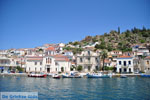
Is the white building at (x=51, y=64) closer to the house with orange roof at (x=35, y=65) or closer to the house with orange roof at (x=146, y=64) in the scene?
the house with orange roof at (x=35, y=65)

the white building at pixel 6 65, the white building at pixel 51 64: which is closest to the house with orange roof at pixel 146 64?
the white building at pixel 51 64

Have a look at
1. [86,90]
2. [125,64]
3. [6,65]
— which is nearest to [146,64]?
[125,64]

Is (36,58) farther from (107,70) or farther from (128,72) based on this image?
(128,72)

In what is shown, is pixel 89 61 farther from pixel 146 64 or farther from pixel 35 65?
pixel 35 65

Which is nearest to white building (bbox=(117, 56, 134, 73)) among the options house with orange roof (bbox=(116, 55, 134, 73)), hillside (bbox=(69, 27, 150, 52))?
house with orange roof (bbox=(116, 55, 134, 73))

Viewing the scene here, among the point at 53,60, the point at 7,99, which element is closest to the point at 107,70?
the point at 53,60

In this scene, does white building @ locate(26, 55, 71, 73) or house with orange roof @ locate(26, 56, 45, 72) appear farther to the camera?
house with orange roof @ locate(26, 56, 45, 72)

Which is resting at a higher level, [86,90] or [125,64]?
[125,64]

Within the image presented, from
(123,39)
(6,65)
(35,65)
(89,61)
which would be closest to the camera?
(89,61)

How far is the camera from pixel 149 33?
423 feet

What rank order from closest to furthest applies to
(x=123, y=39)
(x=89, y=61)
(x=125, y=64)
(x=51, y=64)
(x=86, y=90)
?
(x=86, y=90) < (x=125, y=64) < (x=51, y=64) < (x=89, y=61) < (x=123, y=39)

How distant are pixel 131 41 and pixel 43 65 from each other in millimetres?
83262

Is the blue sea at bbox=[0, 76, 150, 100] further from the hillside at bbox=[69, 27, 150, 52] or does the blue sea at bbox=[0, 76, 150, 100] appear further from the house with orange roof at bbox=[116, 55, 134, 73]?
the hillside at bbox=[69, 27, 150, 52]

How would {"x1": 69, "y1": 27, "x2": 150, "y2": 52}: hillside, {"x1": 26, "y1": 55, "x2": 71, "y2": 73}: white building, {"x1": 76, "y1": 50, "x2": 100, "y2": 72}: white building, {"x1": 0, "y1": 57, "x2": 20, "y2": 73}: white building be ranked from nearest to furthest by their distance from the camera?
{"x1": 26, "y1": 55, "x2": 71, "y2": 73}: white building → {"x1": 76, "y1": 50, "x2": 100, "y2": 72}: white building → {"x1": 0, "y1": 57, "x2": 20, "y2": 73}: white building → {"x1": 69, "y1": 27, "x2": 150, "y2": 52}: hillside
